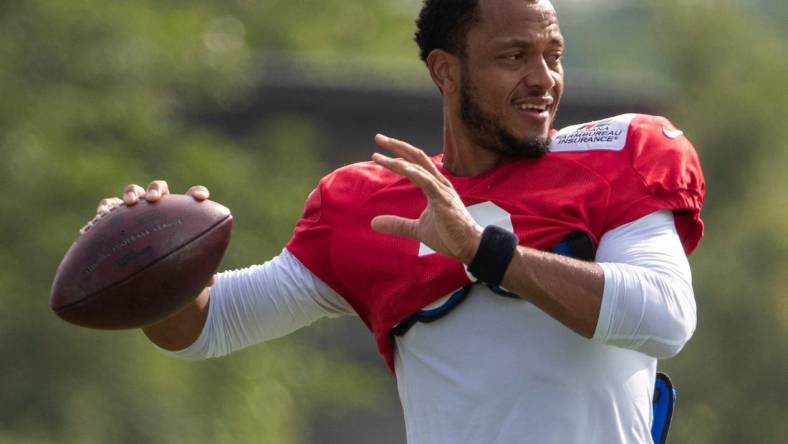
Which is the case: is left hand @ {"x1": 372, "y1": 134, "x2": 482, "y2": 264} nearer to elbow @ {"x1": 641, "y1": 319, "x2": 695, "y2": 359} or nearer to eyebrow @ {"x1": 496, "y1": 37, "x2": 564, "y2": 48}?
elbow @ {"x1": 641, "y1": 319, "x2": 695, "y2": 359}

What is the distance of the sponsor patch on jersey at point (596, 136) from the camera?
4324mm

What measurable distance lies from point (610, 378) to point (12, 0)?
370 inches

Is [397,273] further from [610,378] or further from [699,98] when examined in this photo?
[699,98]

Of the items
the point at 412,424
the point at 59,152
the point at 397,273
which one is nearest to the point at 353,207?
the point at 397,273

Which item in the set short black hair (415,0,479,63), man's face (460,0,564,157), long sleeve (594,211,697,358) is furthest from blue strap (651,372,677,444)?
short black hair (415,0,479,63)

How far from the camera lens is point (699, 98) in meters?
18.4

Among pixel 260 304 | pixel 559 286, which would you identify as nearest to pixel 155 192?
pixel 260 304

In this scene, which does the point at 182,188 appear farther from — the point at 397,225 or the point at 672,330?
the point at 672,330

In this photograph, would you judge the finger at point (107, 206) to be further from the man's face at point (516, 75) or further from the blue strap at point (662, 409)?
the blue strap at point (662, 409)

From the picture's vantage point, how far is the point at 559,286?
3889mm

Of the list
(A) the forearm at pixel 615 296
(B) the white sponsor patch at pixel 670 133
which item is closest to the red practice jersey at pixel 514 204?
(B) the white sponsor patch at pixel 670 133

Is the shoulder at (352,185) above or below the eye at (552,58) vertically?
below

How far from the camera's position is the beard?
444 cm

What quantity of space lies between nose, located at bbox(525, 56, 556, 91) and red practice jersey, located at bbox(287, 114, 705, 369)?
128 millimetres
